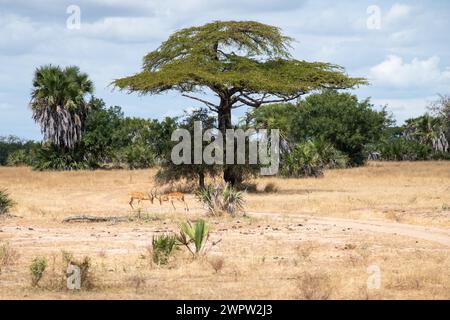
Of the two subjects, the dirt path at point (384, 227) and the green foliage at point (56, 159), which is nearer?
the dirt path at point (384, 227)

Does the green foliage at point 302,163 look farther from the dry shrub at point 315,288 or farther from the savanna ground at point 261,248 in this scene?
the dry shrub at point 315,288

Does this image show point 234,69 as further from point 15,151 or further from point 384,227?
point 15,151

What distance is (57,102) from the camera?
58375 millimetres

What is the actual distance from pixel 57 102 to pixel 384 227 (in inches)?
1577

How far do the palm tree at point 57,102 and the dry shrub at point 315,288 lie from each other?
46924 mm

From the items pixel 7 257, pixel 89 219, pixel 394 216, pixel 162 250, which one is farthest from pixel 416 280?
pixel 89 219

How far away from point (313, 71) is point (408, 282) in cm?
2483

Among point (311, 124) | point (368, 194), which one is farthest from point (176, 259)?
point (311, 124)

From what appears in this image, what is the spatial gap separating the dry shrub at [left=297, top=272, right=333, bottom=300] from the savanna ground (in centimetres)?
2

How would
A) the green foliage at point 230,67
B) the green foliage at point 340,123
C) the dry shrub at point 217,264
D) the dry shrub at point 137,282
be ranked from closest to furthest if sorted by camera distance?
the dry shrub at point 137,282 → the dry shrub at point 217,264 → the green foliage at point 230,67 → the green foliage at point 340,123

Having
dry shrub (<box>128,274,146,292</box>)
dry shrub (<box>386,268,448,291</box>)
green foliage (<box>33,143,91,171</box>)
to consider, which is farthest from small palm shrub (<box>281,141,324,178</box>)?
dry shrub (<box>128,274,146,292</box>)

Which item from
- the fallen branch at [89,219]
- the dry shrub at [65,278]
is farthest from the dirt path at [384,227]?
the dry shrub at [65,278]

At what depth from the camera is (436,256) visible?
16.2 meters

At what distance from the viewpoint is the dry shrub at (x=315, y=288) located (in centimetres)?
1155
